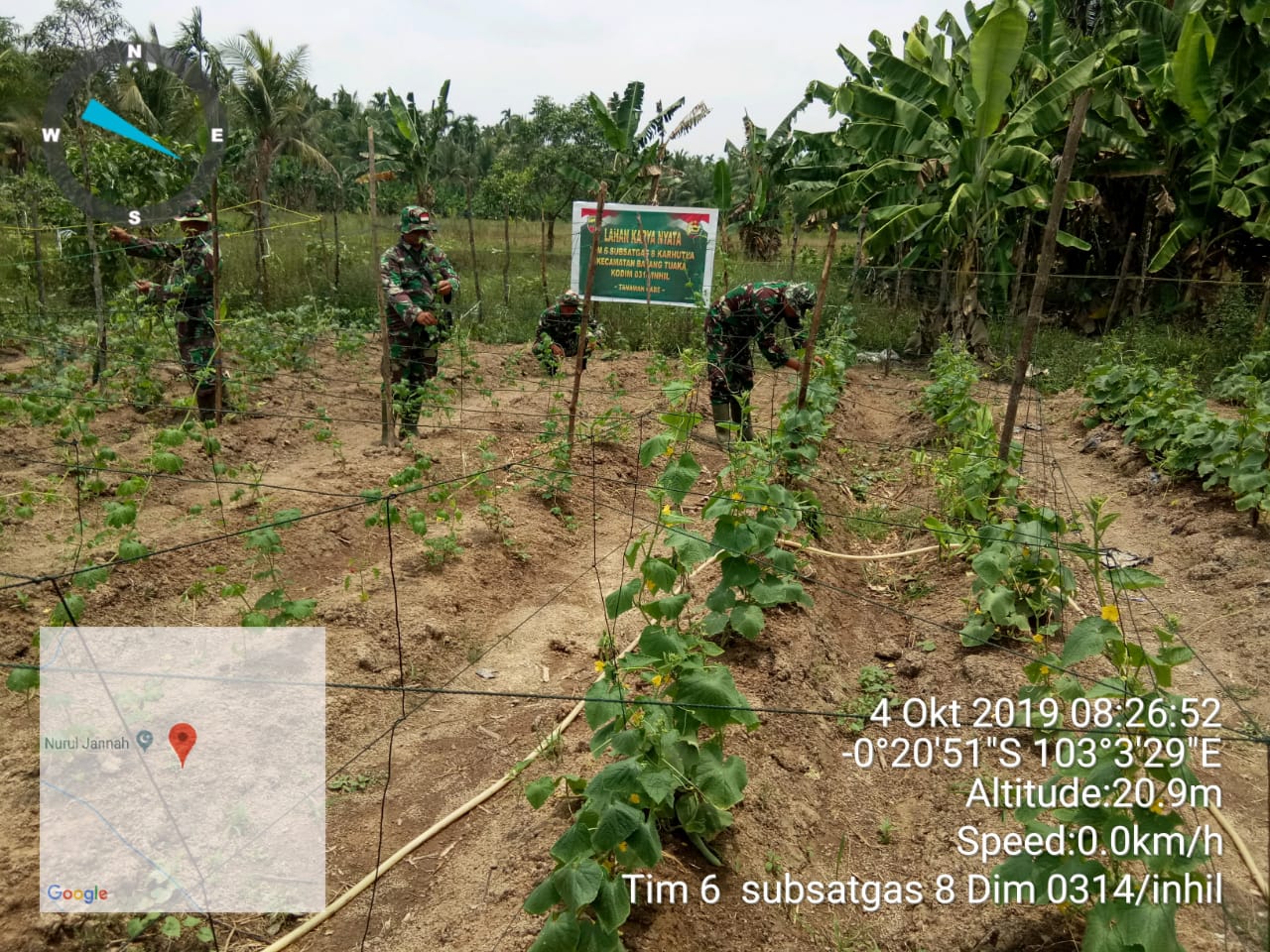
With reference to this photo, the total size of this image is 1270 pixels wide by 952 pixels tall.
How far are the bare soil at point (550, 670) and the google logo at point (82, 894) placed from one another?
0.06 metres

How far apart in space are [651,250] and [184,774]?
8906 millimetres

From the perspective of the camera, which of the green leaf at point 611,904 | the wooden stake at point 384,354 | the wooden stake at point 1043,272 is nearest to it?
the green leaf at point 611,904

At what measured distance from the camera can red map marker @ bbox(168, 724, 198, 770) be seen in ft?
10.2

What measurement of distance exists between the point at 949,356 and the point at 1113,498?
2775mm

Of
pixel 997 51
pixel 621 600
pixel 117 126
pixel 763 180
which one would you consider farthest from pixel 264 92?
pixel 621 600

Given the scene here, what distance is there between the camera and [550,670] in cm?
394

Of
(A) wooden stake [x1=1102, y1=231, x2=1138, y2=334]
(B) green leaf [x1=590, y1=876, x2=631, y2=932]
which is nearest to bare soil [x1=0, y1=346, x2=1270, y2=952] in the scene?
(B) green leaf [x1=590, y1=876, x2=631, y2=932]

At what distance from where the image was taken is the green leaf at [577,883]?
1.95 metres

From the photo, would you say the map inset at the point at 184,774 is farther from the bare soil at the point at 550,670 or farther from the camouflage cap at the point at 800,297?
the camouflage cap at the point at 800,297

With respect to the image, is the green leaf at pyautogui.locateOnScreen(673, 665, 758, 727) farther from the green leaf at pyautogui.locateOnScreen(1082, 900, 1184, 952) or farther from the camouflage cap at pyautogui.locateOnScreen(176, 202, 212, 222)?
the camouflage cap at pyautogui.locateOnScreen(176, 202, 212, 222)

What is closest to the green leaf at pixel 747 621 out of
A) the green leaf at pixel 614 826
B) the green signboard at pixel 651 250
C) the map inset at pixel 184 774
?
the green leaf at pixel 614 826

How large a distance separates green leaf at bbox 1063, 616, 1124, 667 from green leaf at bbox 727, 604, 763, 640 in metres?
1.19

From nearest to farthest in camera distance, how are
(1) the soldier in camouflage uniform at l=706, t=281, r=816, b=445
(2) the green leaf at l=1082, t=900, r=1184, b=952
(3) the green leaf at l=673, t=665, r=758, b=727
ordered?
(2) the green leaf at l=1082, t=900, r=1184, b=952 → (3) the green leaf at l=673, t=665, r=758, b=727 → (1) the soldier in camouflage uniform at l=706, t=281, r=816, b=445

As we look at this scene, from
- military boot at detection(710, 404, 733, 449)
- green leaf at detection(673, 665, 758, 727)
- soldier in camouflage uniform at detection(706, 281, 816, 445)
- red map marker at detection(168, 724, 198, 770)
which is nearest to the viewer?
green leaf at detection(673, 665, 758, 727)
